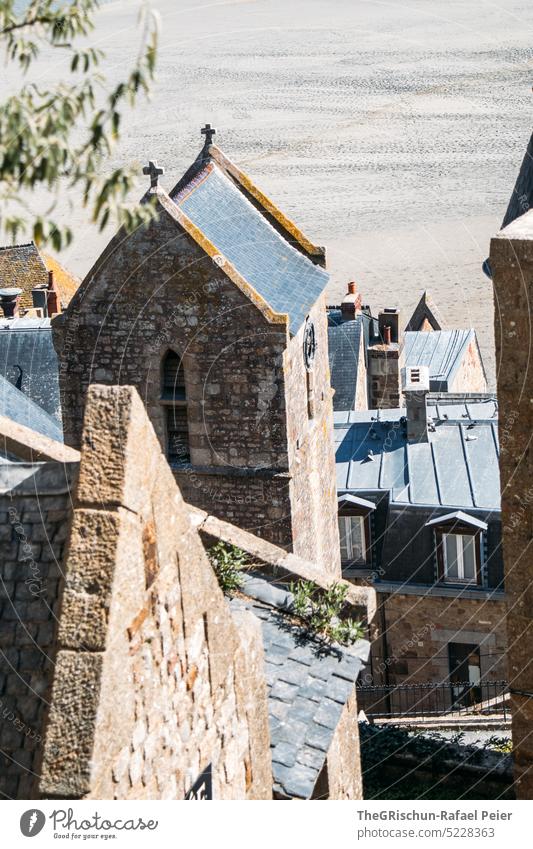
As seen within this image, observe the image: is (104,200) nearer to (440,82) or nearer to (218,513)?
(218,513)

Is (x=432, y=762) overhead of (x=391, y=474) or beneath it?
beneath

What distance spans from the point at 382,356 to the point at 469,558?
16610 millimetres

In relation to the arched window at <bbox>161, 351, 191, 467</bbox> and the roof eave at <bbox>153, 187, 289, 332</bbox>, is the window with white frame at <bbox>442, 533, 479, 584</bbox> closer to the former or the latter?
the arched window at <bbox>161, 351, 191, 467</bbox>

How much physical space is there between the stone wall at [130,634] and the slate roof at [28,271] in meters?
40.4

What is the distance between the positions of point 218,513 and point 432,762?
26.6 feet

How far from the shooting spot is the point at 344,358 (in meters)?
48.9

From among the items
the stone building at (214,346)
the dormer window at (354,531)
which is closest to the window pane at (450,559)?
the dormer window at (354,531)

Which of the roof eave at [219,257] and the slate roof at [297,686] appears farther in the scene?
the roof eave at [219,257]

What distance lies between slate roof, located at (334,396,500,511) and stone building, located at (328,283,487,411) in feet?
28.7

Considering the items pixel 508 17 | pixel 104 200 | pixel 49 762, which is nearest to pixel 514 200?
pixel 104 200

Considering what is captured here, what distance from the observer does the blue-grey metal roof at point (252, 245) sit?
2741 cm

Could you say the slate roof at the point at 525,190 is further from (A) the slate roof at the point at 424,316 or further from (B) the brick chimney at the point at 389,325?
(A) the slate roof at the point at 424,316

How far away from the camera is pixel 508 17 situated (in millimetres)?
Answer: 123125

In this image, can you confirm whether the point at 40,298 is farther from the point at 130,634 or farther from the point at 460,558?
the point at 130,634
